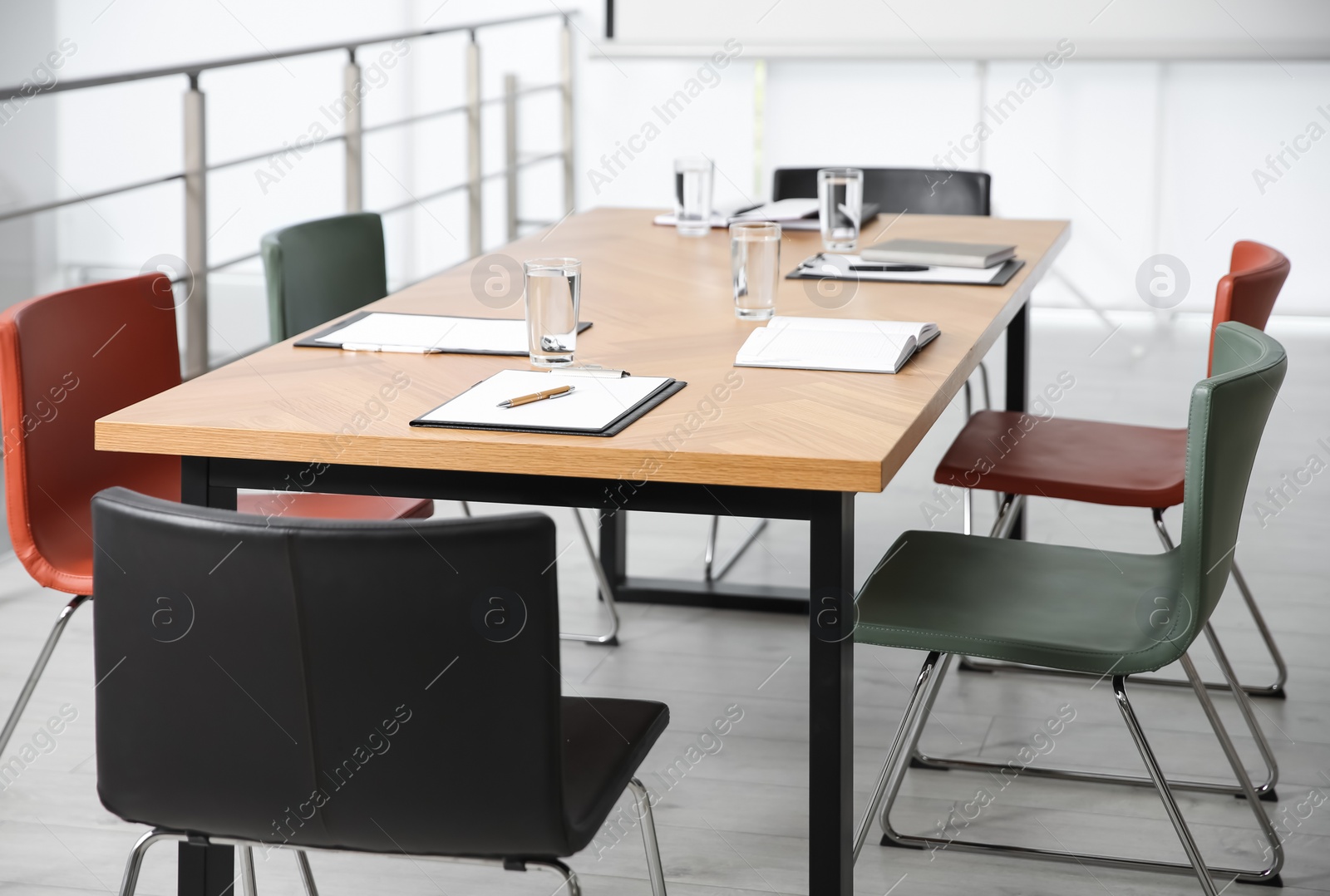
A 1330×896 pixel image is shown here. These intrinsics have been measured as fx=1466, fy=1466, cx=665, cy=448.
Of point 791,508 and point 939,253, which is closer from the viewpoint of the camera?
point 791,508

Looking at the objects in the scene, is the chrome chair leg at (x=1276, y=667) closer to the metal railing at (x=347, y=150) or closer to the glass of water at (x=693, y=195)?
the glass of water at (x=693, y=195)

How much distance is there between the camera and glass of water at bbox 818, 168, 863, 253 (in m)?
2.43

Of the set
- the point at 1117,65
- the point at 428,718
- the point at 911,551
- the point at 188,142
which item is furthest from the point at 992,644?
the point at 1117,65

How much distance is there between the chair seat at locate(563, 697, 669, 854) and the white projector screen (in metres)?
4.45

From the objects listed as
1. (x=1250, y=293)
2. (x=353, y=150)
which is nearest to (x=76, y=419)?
(x=1250, y=293)

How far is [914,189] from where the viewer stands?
316 centimetres

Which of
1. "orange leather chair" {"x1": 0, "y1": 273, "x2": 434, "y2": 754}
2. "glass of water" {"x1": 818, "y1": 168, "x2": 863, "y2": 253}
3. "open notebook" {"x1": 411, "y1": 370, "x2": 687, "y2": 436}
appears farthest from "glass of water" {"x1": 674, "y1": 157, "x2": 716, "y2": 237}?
"open notebook" {"x1": 411, "y1": 370, "x2": 687, "y2": 436}

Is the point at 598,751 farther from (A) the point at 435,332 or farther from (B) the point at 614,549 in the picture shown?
(B) the point at 614,549

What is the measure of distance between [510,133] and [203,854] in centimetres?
436

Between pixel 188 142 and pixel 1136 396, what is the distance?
108 inches

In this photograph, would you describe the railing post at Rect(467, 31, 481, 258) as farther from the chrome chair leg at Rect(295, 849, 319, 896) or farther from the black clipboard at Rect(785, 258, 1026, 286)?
the chrome chair leg at Rect(295, 849, 319, 896)

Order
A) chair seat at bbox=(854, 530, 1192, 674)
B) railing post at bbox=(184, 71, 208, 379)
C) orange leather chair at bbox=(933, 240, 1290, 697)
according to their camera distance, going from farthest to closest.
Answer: railing post at bbox=(184, 71, 208, 379), orange leather chair at bbox=(933, 240, 1290, 697), chair seat at bbox=(854, 530, 1192, 674)

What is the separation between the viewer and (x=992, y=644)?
161 centimetres

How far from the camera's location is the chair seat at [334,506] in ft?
6.73
